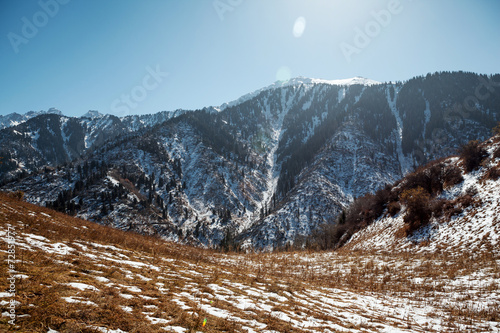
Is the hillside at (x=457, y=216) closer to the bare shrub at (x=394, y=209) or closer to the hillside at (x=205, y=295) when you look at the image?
the bare shrub at (x=394, y=209)

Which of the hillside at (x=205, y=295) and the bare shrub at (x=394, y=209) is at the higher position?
the bare shrub at (x=394, y=209)

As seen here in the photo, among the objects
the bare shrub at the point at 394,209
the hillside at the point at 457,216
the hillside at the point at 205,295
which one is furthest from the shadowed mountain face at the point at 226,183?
the hillside at the point at 205,295

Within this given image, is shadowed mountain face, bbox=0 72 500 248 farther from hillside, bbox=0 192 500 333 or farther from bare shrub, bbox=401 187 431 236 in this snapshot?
hillside, bbox=0 192 500 333

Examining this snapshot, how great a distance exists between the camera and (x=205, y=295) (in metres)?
7.06

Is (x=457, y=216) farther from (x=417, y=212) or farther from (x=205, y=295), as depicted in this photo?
(x=205, y=295)

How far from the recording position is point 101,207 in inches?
4656

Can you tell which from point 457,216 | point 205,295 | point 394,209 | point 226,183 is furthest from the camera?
point 226,183

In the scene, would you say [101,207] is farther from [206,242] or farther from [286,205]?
[286,205]

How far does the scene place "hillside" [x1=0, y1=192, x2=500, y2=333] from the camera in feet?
14.0

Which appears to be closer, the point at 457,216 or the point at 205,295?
the point at 205,295

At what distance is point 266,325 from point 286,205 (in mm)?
117182

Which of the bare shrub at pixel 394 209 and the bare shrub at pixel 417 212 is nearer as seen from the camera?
the bare shrub at pixel 417 212

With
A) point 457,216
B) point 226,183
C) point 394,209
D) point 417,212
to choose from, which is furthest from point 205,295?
point 226,183

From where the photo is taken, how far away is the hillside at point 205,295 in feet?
14.0
